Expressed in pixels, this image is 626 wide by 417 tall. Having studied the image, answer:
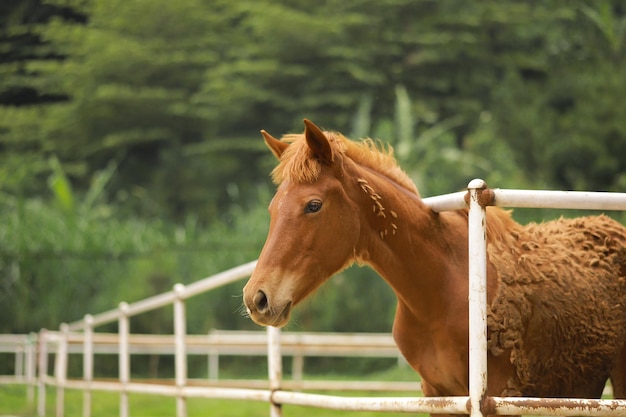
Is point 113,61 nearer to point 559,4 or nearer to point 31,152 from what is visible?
point 31,152

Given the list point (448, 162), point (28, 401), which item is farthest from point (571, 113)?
point (28, 401)

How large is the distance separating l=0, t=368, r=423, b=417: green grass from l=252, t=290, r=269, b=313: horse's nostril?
610cm

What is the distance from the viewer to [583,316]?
375cm

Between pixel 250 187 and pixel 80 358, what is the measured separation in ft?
43.4

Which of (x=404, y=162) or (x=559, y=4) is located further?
(x=559, y=4)

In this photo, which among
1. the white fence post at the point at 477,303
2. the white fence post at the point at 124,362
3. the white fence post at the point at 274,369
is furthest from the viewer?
the white fence post at the point at 124,362

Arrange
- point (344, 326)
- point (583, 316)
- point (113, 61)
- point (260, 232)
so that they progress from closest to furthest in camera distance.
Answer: point (583, 316)
point (344, 326)
point (260, 232)
point (113, 61)

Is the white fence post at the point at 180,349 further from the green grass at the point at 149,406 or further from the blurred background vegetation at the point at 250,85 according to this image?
the blurred background vegetation at the point at 250,85

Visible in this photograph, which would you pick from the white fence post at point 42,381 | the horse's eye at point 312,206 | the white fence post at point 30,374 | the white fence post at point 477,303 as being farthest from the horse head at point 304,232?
the white fence post at point 30,374

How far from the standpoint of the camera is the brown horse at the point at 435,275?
3.48 meters

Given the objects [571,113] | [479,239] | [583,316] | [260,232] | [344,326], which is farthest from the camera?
[571,113]

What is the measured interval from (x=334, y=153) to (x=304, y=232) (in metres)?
0.37

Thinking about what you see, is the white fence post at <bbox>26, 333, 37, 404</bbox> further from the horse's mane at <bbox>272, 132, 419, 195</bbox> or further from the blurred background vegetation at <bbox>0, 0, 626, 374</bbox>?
the blurred background vegetation at <bbox>0, 0, 626, 374</bbox>

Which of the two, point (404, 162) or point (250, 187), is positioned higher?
point (404, 162)
